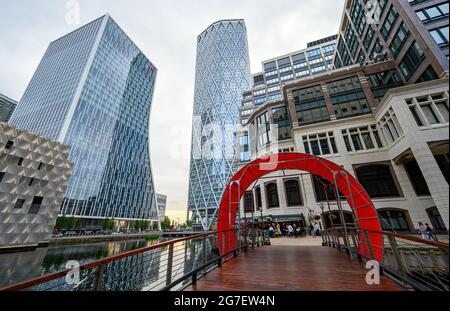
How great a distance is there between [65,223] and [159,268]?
181ft

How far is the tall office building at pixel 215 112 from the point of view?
2653 inches

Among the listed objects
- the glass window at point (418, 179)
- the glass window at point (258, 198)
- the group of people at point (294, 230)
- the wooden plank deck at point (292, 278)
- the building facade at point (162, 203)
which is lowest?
the wooden plank deck at point (292, 278)

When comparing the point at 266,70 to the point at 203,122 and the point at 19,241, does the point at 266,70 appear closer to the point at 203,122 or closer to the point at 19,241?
the point at 203,122

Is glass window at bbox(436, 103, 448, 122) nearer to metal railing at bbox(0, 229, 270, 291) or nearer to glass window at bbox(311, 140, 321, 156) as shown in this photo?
metal railing at bbox(0, 229, 270, 291)

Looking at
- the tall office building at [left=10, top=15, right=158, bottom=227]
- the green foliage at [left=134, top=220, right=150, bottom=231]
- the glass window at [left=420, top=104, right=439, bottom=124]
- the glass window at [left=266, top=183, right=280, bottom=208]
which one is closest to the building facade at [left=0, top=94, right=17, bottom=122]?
the tall office building at [left=10, top=15, right=158, bottom=227]

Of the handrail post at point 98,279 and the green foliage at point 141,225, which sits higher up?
the green foliage at point 141,225

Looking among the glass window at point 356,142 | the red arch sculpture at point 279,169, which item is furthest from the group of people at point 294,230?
the red arch sculpture at point 279,169

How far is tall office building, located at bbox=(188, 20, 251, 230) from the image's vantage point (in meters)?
67.4

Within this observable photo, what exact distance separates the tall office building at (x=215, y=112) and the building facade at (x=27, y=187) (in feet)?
144

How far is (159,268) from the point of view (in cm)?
474

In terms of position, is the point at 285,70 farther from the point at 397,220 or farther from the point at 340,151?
the point at 397,220

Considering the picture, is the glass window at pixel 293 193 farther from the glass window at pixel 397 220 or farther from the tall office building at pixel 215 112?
the tall office building at pixel 215 112

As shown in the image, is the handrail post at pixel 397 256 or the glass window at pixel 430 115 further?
the handrail post at pixel 397 256

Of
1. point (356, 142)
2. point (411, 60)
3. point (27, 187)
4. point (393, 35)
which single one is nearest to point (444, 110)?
A: point (356, 142)
